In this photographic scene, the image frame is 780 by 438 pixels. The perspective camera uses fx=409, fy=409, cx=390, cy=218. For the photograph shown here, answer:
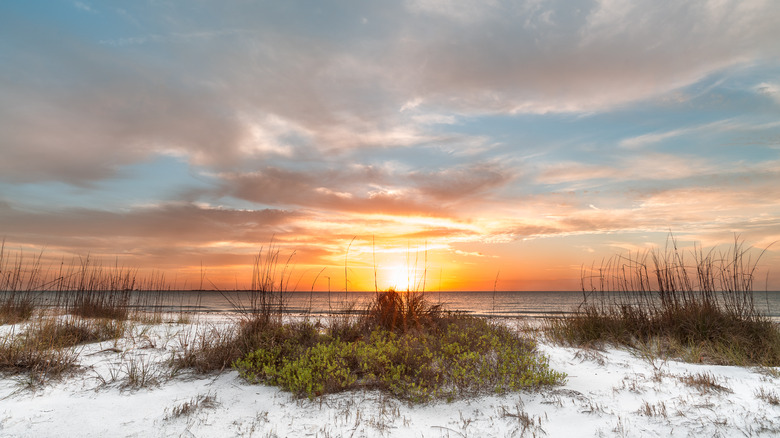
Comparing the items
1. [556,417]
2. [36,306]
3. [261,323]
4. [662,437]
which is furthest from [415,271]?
[36,306]

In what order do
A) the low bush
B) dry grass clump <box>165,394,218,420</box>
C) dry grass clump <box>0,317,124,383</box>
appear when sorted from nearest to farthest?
1. dry grass clump <box>165,394,218,420</box>
2. the low bush
3. dry grass clump <box>0,317,124,383</box>

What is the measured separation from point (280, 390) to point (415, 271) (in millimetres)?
4433

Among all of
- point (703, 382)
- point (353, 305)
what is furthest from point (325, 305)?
point (703, 382)

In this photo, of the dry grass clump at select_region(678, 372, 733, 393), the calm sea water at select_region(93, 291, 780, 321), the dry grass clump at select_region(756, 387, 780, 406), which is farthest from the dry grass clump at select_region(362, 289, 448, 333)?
the dry grass clump at select_region(756, 387, 780, 406)

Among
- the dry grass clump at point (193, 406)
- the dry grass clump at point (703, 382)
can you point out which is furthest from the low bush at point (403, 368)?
the dry grass clump at point (703, 382)

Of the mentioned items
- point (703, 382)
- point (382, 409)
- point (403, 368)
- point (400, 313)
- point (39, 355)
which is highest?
point (400, 313)

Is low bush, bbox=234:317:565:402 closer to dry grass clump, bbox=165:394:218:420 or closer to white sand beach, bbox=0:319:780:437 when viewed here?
white sand beach, bbox=0:319:780:437

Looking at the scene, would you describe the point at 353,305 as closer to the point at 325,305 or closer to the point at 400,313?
the point at 400,313

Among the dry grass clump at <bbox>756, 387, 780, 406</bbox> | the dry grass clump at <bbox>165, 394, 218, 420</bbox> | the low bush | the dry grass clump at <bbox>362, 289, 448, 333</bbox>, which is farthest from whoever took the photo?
the dry grass clump at <bbox>362, 289, 448, 333</bbox>

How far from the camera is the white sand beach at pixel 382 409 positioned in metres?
4.32

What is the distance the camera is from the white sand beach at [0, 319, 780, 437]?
4.32 metres

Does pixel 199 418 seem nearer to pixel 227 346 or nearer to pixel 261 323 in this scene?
pixel 227 346

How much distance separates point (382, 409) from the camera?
464 centimetres

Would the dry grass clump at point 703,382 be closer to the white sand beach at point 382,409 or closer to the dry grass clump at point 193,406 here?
the white sand beach at point 382,409
